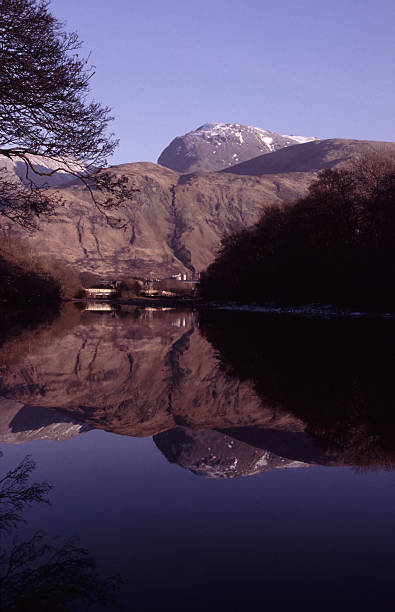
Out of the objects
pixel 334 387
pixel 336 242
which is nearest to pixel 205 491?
pixel 334 387

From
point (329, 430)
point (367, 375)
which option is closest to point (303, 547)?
point (329, 430)

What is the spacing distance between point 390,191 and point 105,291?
122 metres

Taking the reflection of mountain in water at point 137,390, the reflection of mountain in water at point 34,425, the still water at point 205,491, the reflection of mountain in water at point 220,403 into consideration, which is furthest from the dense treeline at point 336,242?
the reflection of mountain in water at point 34,425

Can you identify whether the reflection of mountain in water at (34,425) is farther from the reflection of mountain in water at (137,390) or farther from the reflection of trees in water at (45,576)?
the reflection of trees in water at (45,576)

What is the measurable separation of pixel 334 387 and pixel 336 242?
49.9m

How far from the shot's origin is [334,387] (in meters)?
10.2

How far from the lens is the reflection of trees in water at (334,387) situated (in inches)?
252

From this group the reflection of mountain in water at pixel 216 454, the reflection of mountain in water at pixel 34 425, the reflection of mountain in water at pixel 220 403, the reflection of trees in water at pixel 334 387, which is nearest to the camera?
the reflection of mountain in water at pixel 216 454

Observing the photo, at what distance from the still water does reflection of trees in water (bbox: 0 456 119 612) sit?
0.01 metres

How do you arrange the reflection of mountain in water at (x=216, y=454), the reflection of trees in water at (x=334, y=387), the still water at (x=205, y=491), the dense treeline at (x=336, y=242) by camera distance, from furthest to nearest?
the dense treeline at (x=336, y=242)
the reflection of trees in water at (x=334, y=387)
the reflection of mountain in water at (x=216, y=454)
the still water at (x=205, y=491)

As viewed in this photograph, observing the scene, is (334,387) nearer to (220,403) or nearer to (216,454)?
(220,403)

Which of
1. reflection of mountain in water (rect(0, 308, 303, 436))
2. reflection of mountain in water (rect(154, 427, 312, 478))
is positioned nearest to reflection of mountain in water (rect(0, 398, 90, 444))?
reflection of mountain in water (rect(0, 308, 303, 436))

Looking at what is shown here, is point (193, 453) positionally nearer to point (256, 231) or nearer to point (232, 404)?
point (232, 404)

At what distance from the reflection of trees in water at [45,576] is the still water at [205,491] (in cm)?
1
